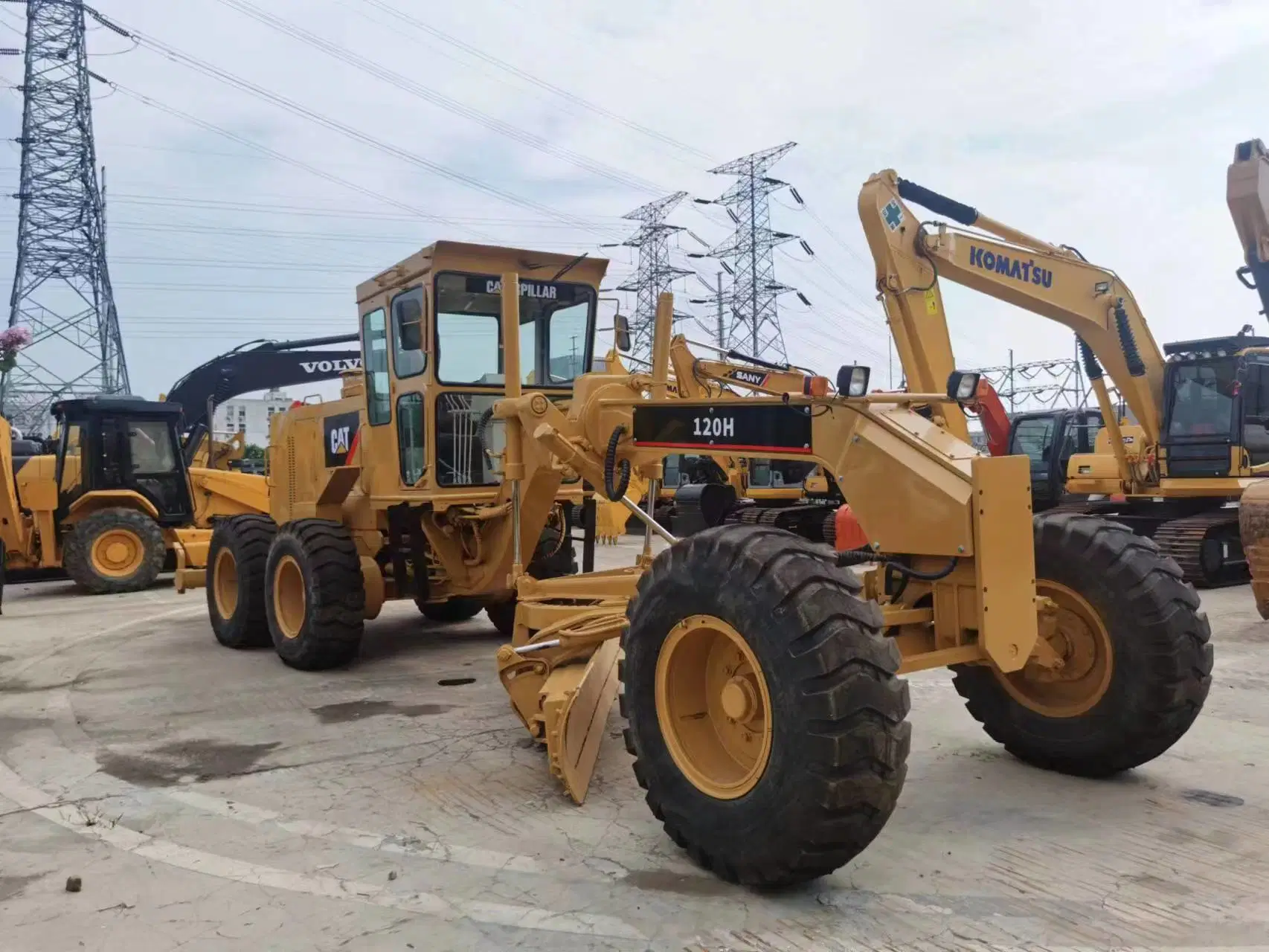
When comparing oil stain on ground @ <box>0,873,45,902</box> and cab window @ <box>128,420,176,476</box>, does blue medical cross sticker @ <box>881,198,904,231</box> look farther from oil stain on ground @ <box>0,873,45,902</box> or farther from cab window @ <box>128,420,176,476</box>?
cab window @ <box>128,420,176,476</box>

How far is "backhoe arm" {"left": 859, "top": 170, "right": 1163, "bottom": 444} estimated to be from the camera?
387 inches

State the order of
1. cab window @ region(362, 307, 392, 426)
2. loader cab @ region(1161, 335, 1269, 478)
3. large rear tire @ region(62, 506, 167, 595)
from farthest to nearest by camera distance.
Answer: large rear tire @ region(62, 506, 167, 595), loader cab @ region(1161, 335, 1269, 478), cab window @ region(362, 307, 392, 426)

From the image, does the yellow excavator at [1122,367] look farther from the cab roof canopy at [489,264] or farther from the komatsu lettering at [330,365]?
the komatsu lettering at [330,365]

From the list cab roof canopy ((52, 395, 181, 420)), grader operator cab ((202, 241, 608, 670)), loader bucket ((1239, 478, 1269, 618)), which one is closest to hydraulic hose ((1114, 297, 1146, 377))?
loader bucket ((1239, 478, 1269, 618))

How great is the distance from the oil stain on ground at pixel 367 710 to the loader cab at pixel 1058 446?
11737mm

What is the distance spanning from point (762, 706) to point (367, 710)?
3.43 meters

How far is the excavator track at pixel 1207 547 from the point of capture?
11.0m

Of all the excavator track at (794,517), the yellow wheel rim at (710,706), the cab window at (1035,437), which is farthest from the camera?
the excavator track at (794,517)

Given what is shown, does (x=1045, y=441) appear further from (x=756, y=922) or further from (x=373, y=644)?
(x=756, y=922)

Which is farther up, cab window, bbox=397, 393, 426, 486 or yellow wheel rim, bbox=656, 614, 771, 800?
cab window, bbox=397, 393, 426, 486

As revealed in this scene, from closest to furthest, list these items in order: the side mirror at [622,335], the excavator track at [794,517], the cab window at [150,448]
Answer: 1. the side mirror at [622,335]
2. the cab window at [150,448]
3. the excavator track at [794,517]

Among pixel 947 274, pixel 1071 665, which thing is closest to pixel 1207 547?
pixel 947 274

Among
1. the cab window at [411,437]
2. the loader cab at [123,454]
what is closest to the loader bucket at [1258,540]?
the cab window at [411,437]

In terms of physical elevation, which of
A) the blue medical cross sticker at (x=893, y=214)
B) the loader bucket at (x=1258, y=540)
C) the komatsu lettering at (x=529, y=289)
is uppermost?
the blue medical cross sticker at (x=893, y=214)
